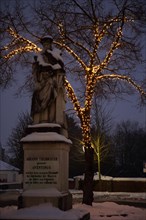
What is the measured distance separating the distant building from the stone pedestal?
40.4 metres

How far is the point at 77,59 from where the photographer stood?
2022 cm

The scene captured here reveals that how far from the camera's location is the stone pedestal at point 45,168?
42.7 ft

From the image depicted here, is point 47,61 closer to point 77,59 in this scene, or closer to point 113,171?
point 77,59

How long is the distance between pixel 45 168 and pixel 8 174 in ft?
137

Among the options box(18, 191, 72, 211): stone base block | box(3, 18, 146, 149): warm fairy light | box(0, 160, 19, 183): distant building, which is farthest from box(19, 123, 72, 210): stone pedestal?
box(0, 160, 19, 183): distant building

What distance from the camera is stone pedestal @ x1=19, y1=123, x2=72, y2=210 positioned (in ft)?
42.7

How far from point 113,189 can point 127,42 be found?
2397cm

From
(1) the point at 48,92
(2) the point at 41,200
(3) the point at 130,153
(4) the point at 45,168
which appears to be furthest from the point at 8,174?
(2) the point at 41,200

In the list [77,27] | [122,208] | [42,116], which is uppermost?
[77,27]

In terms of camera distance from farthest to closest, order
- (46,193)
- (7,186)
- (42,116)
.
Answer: (7,186) < (42,116) < (46,193)

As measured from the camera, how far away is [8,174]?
5366cm

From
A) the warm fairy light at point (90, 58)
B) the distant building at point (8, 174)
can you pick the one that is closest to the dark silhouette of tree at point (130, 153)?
the distant building at point (8, 174)

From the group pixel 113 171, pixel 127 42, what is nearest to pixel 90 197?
pixel 127 42

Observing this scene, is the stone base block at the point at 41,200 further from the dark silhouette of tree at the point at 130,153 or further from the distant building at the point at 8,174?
the dark silhouette of tree at the point at 130,153
